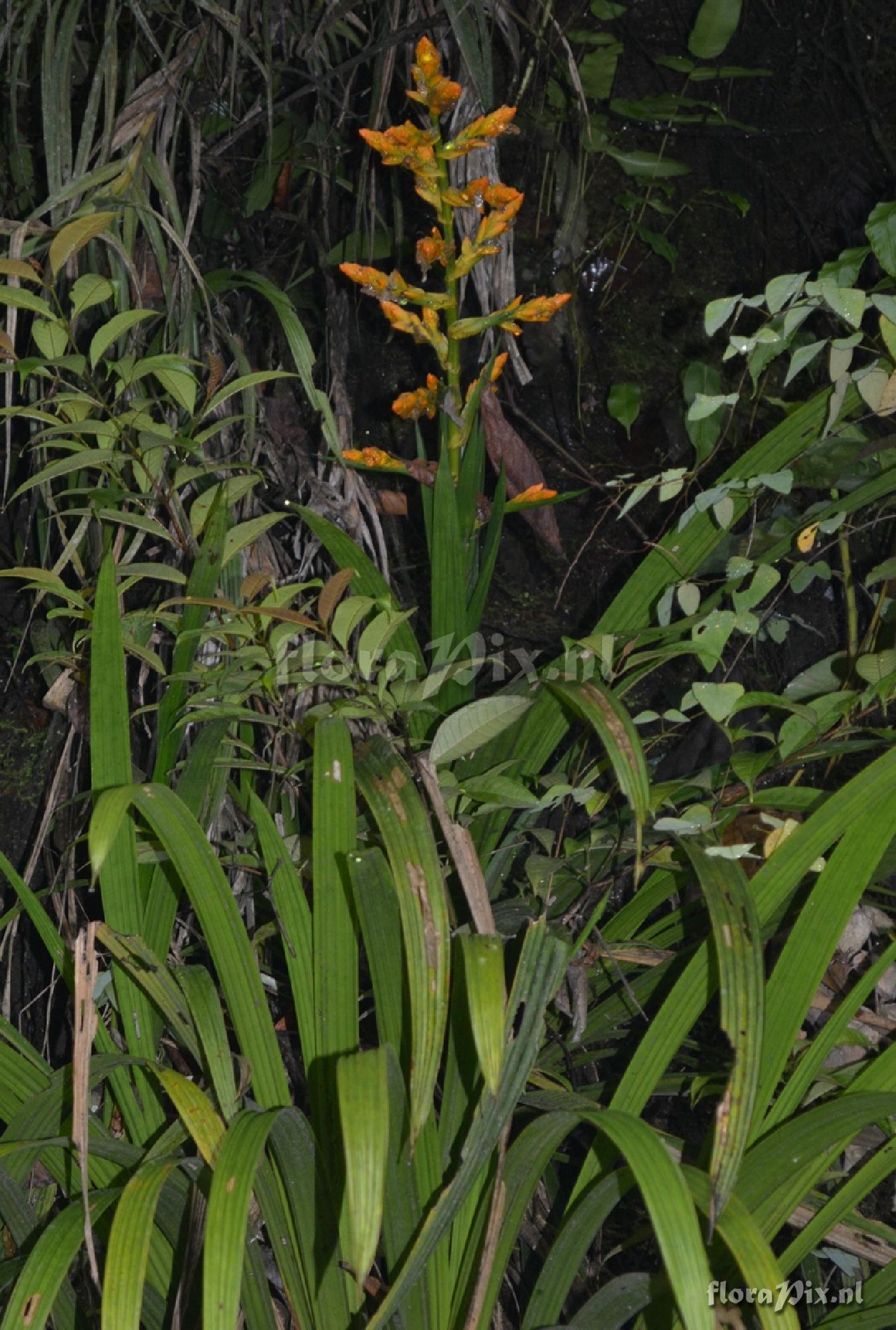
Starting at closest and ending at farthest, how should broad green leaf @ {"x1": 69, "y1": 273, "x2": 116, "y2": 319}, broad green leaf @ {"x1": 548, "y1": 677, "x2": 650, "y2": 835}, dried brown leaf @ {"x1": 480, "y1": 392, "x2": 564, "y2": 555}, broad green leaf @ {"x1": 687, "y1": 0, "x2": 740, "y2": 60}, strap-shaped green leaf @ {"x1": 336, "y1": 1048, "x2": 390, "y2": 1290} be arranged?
strap-shaped green leaf @ {"x1": 336, "y1": 1048, "x2": 390, "y2": 1290} < broad green leaf @ {"x1": 548, "y1": 677, "x2": 650, "y2": 835} < broad green leaf @ {"x1": 69, "y1": 273, "x2": 116, "y2": 319} < dried brown leaf @ {"x1": 480, "y1": 392, "x2": 564, "y2": 555} < broad green leaf @ {"x1": 687, "y1": 0, "x2": 740, "y2": 60}

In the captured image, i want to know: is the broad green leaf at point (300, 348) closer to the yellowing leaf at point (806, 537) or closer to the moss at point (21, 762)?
the yellowing leaf at point (806, 537)

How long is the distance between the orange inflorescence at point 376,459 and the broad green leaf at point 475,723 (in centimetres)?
32

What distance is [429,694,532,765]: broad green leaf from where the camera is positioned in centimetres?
78

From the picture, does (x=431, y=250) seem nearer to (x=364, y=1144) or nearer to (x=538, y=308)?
(x=538, y=308)

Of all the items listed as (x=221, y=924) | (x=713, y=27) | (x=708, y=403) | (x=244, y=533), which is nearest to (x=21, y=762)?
(x=244, y=533)

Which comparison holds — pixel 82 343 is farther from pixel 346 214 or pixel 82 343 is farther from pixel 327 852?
pixel 327 852

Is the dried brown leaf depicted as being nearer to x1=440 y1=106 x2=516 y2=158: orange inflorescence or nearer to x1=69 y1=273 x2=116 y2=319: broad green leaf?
x1=440 y1=106 x2=516 y2=158: orange inflorescence

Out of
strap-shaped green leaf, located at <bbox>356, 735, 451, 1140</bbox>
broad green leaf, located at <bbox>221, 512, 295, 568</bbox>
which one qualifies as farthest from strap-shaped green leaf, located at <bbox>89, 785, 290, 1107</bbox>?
broad green leaf, located at <bbox>221, 512, 295, 568</bbox>

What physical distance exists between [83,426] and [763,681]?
930mm

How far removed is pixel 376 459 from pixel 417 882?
468 mm

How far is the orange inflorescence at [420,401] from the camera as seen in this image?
100 cm

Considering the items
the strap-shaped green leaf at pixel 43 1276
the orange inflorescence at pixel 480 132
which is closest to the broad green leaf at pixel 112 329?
the orange inflorescence at pixel 480 132

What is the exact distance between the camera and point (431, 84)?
0.99 m

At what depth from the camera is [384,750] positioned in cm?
80
